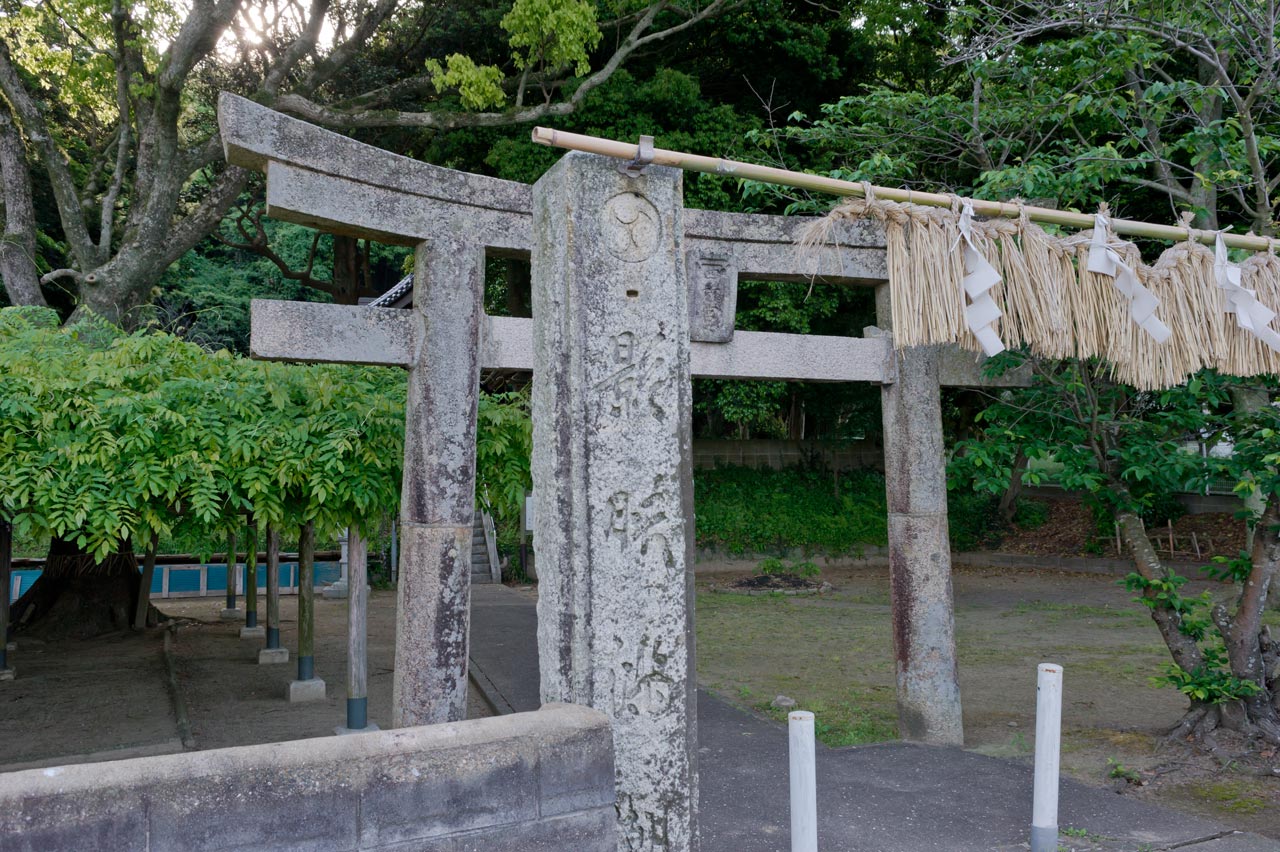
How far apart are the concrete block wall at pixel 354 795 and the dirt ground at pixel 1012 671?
437 centimetres

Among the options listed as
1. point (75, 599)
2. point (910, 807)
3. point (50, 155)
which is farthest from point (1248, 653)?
point (75, 599)

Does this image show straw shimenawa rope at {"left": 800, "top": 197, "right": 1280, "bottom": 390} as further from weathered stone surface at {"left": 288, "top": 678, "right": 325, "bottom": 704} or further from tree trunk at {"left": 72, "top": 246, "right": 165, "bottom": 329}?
tree trunk at {"left": 72, "top": 246, "right": 165, "bottom": 329}

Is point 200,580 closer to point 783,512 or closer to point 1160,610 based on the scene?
point 783,512

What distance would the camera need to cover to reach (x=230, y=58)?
55.4ft

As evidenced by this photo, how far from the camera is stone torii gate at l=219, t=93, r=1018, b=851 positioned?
333cm

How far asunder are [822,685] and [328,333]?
649 centimetres

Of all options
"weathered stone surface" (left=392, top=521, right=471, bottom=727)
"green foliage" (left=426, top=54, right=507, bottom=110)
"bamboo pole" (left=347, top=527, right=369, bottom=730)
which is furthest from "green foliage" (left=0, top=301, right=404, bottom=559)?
"green foliage" (left=426, top=54, right=507, bottom=110)

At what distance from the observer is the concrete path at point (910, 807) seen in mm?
4973

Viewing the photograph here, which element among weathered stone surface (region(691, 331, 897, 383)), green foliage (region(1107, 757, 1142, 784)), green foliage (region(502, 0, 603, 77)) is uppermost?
green foliage (region(502, 0, 603, 77))

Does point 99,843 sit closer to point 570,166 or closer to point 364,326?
point 570,166

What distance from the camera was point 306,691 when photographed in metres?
10.1

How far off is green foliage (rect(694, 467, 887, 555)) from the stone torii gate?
12.8 meters

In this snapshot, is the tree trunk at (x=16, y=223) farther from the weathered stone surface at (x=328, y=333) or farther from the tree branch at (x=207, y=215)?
the weathered stone surface at (x=328, y=333)

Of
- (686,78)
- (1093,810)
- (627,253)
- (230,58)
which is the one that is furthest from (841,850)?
(230,58)
